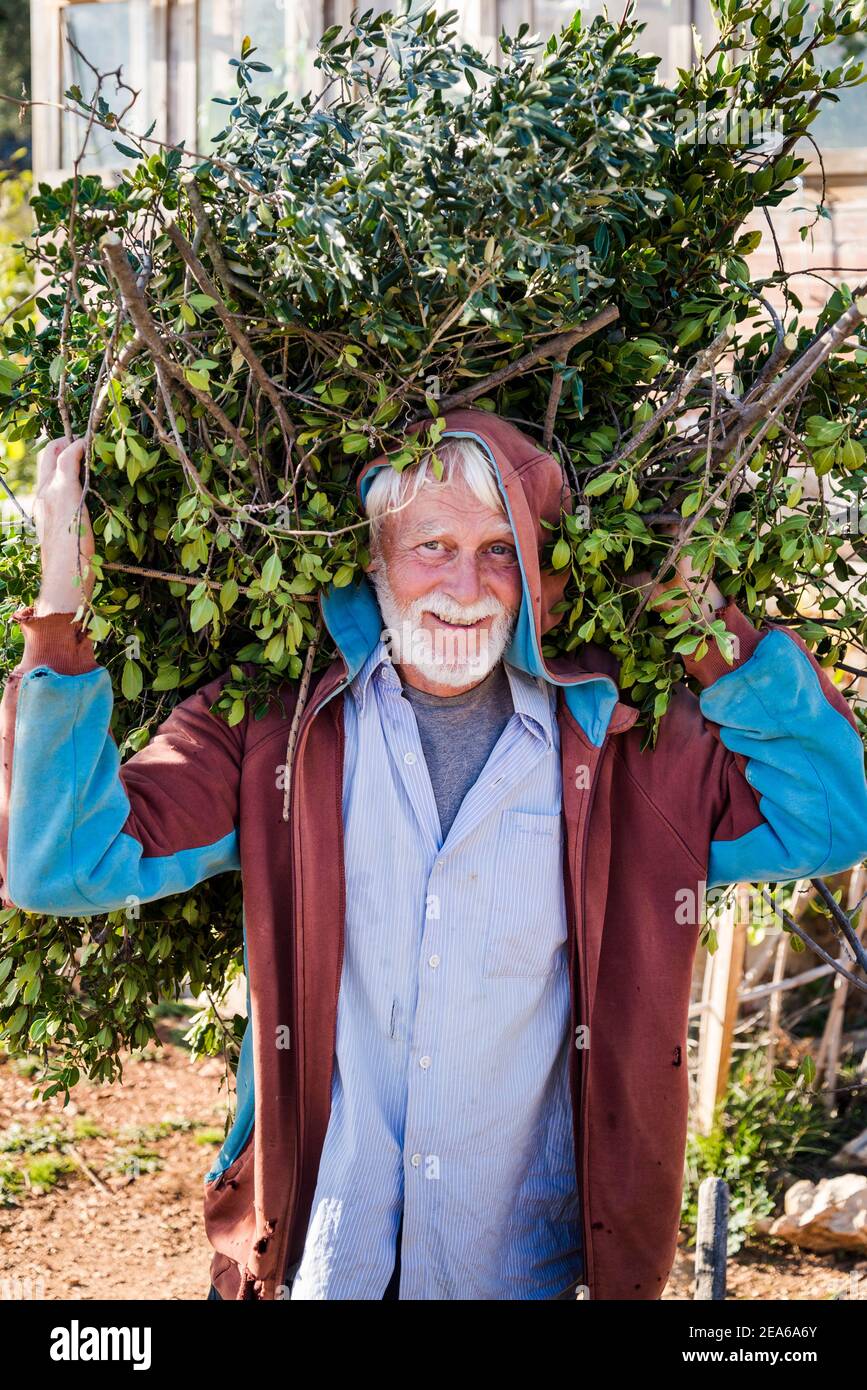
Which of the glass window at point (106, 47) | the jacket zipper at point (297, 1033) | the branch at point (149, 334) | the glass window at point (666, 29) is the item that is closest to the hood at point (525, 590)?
the jacket zipper at point (297, 1033)

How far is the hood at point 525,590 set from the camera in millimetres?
2188

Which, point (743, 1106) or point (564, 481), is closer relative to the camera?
point (564, 481)

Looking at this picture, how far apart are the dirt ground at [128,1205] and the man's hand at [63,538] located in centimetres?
249

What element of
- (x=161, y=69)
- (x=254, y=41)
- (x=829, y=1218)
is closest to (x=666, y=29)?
(x=254, y=41)

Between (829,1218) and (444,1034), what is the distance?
8.79 feet

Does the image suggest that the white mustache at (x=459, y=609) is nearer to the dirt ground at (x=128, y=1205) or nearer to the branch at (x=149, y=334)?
the branch at (x=149, y=334)

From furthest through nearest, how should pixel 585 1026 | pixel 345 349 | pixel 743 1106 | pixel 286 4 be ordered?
pixel 286 4, pixel 743 1106, pixel 585 1026, pixel 345 349

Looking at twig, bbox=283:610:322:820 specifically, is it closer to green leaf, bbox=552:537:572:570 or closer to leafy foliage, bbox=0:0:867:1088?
leafy foliage, bbox=0:0:867:1088

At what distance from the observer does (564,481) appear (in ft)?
7.46

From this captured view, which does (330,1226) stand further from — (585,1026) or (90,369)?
(90,369)

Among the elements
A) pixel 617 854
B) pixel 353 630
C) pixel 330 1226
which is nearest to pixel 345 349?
pixel 353 630

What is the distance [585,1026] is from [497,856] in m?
0.33

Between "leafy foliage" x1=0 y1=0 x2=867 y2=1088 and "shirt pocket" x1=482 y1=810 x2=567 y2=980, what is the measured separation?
0.31 m

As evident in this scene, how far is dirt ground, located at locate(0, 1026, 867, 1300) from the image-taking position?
410 cm
